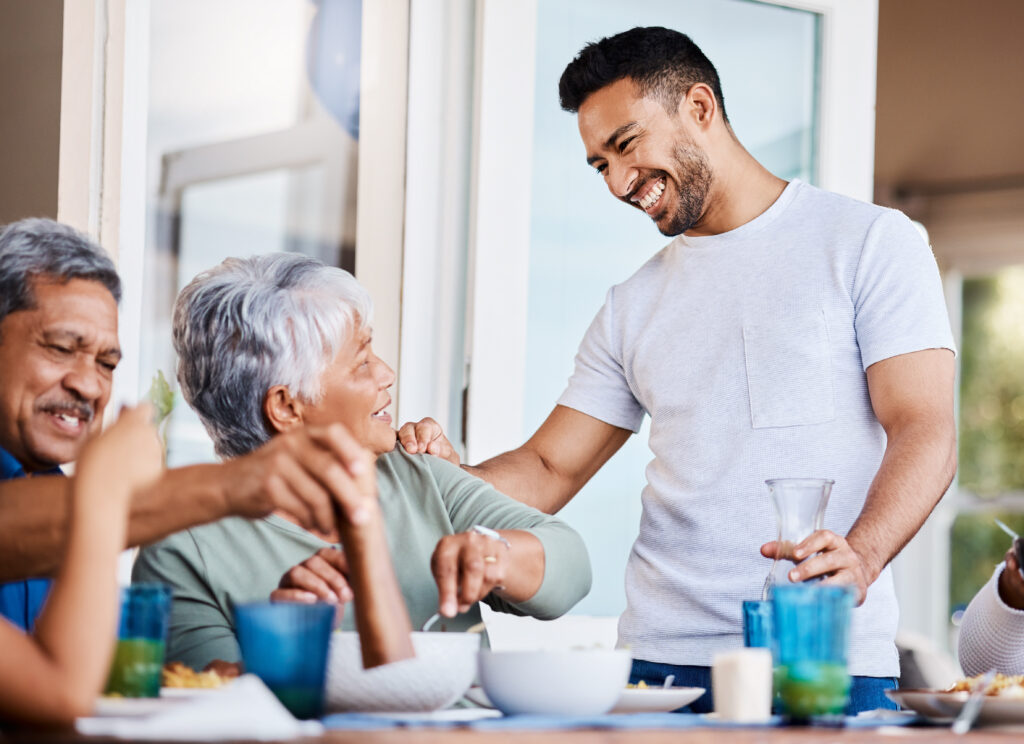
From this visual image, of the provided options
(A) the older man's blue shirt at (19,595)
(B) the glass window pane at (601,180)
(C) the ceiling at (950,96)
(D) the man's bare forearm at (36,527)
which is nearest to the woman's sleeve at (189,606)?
(A) the older man's blue shirt at (19,595)

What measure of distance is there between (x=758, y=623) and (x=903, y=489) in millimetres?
693

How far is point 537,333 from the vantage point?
3.15 m

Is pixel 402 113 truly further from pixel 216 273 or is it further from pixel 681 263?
pixel 216 273

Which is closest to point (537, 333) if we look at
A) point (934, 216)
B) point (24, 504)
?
point (24, 504)

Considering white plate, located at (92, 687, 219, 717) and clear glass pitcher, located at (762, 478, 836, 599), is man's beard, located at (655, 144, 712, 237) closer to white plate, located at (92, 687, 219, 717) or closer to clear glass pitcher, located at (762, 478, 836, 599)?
clear glass pitcher, located at (762, 478, 836, 599)

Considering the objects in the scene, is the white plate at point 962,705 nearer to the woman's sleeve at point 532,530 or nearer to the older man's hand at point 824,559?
the older man's hand at point 824,559

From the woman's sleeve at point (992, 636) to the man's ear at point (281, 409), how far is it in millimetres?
1108

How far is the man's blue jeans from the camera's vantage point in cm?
209

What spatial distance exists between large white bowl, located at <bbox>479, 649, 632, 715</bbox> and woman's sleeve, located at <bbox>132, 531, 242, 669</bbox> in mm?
584

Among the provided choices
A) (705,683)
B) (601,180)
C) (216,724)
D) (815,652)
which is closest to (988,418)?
(601,180)

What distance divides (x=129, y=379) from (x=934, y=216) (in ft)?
14.4

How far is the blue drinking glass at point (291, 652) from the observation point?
1.10 meters

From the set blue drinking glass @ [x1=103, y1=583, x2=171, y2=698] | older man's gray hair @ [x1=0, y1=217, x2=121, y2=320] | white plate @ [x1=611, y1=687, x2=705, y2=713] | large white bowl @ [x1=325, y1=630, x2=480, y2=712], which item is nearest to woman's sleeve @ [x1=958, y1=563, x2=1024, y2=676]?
white plate @ [x1=611, y1=687, x2=705, y2=713]

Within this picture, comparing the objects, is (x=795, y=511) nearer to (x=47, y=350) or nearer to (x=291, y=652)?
(x=291, y=652)
